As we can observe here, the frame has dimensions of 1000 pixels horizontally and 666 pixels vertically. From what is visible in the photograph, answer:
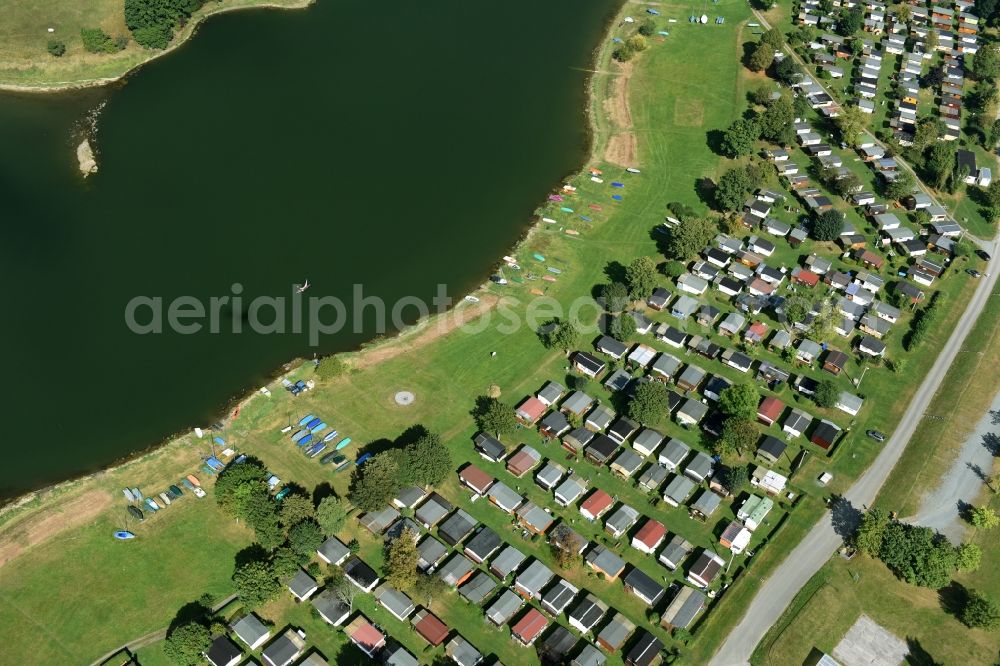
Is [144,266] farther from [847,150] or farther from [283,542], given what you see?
[847,150]

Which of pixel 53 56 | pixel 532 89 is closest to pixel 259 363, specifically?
pixel 532 89

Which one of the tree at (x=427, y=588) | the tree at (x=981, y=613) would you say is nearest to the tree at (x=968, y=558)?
the tree at (x=981, y=613)

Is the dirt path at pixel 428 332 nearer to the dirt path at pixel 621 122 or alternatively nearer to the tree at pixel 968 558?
the dirt path at pixel 621 122

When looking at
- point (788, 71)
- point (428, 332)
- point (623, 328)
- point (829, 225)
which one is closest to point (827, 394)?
point (623, 328)

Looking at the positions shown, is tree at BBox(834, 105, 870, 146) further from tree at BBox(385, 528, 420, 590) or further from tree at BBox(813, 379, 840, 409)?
tree at BBox(385, 528, 420, 590)

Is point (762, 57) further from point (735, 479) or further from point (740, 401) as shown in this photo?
point (735, 479)

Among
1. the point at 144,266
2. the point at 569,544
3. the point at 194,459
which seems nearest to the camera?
the point at 569,544
